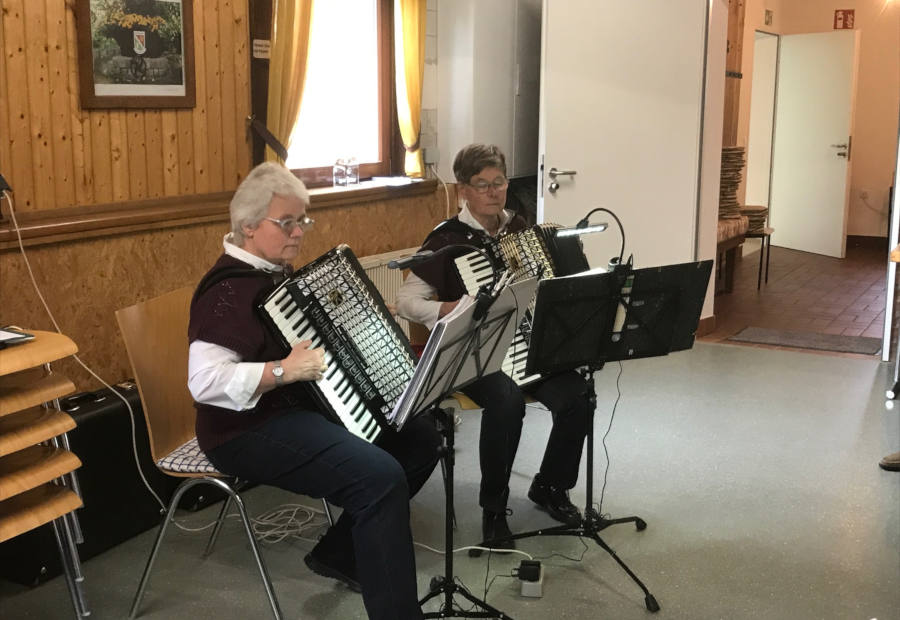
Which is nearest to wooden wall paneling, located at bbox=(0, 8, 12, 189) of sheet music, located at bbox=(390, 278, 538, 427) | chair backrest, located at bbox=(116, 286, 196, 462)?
chair backrest, located at bbox=(116, 286, 196, 462)

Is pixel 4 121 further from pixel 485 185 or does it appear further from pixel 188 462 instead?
pixel 485 185

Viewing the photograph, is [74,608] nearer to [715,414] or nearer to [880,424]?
[715,414]

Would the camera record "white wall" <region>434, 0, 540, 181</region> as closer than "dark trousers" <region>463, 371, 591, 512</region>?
No

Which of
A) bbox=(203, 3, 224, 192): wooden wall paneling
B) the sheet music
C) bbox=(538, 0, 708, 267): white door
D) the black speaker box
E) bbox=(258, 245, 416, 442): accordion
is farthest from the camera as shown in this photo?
bbox=(538, 0, 708, 267): white door

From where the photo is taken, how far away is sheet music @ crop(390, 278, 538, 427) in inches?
85.4

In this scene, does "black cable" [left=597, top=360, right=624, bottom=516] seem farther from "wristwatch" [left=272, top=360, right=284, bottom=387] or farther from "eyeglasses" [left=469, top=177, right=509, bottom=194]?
"wristwatch" [left=272, top=360, right=284, bottom=387]

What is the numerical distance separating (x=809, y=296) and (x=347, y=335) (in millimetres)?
5180

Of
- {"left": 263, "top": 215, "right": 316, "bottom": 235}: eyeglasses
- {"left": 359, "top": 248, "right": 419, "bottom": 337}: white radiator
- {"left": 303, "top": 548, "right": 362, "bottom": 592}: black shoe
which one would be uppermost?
{"left": 263, "top": 215, "right": 316, "bottom": 235}: eyeglasses

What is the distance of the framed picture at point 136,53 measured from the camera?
3158mm

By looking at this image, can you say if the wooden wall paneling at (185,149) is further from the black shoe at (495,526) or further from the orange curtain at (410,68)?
the black shoe at (495,526)

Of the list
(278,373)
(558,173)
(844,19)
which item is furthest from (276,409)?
(844,19)

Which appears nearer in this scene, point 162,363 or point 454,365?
point 454,365

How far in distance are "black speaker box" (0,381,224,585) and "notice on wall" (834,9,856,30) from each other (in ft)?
26.2

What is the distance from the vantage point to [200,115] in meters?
3.62
